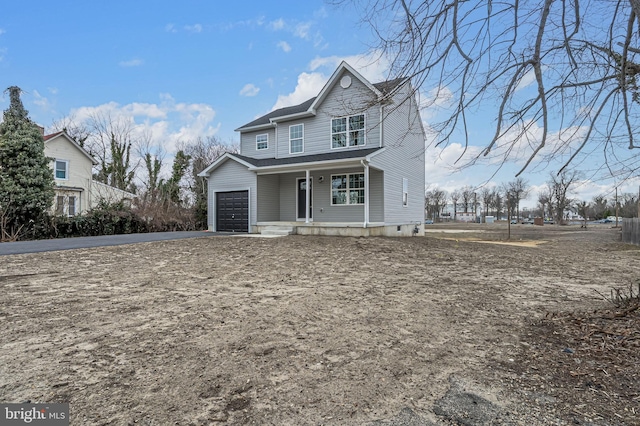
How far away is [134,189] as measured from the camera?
29.6 m

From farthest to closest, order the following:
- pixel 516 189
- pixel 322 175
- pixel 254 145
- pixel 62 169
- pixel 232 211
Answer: pixel 516 189 → pixel 62 169 → pixel 254 145 → pixel 232 211 → pixel 322 175

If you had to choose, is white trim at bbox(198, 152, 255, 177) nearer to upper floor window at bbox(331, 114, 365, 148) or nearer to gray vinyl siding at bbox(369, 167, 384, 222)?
upper floor window at bbox(331, 114, 365, 148)

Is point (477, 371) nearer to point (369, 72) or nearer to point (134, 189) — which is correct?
point (369, 72)

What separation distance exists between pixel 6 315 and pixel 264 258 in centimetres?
504

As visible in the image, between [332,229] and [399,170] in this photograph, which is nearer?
[332,229]

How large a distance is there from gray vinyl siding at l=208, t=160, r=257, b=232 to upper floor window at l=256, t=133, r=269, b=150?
7.07ft

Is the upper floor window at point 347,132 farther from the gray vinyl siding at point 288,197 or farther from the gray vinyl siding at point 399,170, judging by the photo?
the gray vinyl siding at point 288,197

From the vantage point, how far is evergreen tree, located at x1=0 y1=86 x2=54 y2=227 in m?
12.4

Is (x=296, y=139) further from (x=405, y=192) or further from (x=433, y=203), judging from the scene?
(x=433, y=203)

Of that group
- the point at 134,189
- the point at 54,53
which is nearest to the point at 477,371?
the point at 54,53

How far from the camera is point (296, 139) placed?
16.0 metres

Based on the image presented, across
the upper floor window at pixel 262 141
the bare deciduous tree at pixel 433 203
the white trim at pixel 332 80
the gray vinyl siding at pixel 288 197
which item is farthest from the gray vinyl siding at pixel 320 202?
the bare deciduous tree at pixel 433 203

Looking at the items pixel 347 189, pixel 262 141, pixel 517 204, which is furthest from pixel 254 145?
pixel 517 204

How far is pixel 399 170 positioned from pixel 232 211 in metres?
8.83
